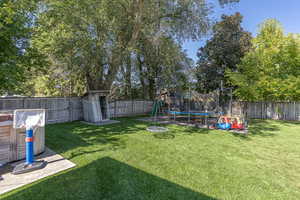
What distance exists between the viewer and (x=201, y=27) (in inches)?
362

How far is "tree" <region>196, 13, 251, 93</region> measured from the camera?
13031 mm

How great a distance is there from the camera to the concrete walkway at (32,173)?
231 cm

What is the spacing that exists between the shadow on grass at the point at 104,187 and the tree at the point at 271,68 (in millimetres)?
10712

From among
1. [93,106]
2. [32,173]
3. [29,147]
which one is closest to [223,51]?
[93,106]

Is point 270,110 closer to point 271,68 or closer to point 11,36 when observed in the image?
point 271,68

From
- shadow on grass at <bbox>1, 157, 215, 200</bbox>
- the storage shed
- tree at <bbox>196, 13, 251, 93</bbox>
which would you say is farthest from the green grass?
tree at <bbox>196, 13, 251, 93</bbox>

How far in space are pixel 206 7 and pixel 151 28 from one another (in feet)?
11.5

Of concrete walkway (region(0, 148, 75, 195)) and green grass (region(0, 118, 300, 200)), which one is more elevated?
concrete walkway (region(0, 148, 75, 195))

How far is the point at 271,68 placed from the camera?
10609 millimetres

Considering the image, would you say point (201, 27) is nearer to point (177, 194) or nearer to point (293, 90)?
point (293, 90)

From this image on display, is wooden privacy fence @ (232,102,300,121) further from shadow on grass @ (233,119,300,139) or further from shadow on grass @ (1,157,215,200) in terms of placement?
shadow on grass @ (1,157,215,200)

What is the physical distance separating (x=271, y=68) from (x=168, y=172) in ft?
39.2

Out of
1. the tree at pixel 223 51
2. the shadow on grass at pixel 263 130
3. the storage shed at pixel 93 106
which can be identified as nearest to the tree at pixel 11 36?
the storage shed at pixel 93 106

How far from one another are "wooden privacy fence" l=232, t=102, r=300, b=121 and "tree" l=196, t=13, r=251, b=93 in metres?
2.50
